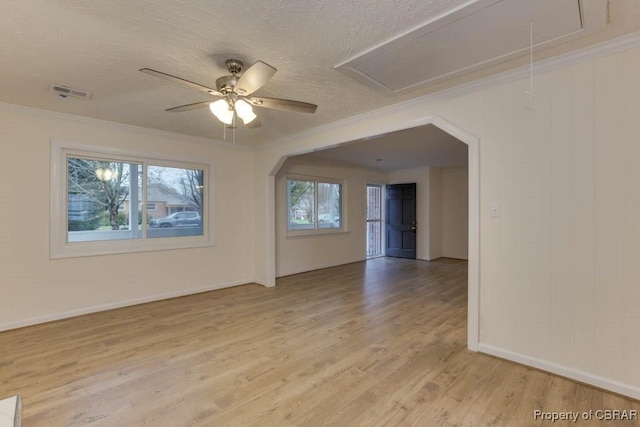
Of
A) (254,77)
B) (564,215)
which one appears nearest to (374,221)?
(564,215)

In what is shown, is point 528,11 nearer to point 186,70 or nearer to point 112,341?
point 186,70

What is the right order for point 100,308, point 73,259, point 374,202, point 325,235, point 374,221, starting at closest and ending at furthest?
point 73,259 < point 100,308 < point 325,235 < point 374,221 < point 374,202

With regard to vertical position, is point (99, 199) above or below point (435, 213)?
above

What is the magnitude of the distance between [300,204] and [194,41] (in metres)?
4.55

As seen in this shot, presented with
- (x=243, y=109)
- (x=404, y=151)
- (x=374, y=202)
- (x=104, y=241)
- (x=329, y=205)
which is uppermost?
(x=404, y=151)

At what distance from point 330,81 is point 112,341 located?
3.24m

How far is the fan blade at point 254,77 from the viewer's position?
1.84 m

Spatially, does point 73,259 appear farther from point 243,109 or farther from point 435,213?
point 435,213

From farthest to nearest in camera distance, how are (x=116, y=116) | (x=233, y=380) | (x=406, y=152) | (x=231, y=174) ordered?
(x=406, y=152)
(x=231, y=174)
(x=116, y=116)
(x=233, y=380)

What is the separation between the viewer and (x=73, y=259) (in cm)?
366

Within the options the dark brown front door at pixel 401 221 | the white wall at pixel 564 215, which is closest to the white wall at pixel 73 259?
the white wall at pixel 564 215

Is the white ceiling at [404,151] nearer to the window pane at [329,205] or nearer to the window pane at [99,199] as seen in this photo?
the window pane at [329,205]

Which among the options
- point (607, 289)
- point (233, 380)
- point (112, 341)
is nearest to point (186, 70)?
point (233, 380)

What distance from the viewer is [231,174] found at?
16.7ft
